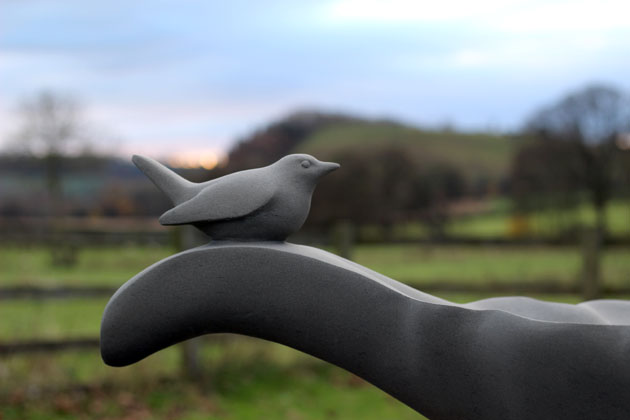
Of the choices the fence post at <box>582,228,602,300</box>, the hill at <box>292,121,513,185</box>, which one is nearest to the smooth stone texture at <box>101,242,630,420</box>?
the fence post at <box>582,228,602,300</box>

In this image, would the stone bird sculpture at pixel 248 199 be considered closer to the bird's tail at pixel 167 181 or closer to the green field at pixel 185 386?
the bird's tail at pixel 167 181

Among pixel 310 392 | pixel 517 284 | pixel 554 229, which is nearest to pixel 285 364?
pixel 310 392

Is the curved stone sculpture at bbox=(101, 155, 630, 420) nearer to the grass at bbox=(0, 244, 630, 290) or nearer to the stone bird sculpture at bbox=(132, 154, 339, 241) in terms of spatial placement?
the stone bird sculpture at bbox=(132, 154, 339, 241)

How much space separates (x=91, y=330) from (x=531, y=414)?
5964 millimetres

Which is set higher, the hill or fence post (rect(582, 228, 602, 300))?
the hill

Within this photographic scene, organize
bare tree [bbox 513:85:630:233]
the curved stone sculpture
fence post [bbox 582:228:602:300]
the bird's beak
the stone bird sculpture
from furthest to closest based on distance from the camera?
bare tree [bbox 513:85:630:233]
fence post [bbox 582:228:602:300]
the bird's beak
the stone bird sculpture
the curved stone sculpture

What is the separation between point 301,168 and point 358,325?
39 centimetres

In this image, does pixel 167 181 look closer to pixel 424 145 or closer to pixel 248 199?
pixel 248 199

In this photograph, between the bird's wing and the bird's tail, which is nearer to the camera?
the bird's wing

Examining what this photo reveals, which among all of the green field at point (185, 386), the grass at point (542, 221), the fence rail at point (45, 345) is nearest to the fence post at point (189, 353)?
the green field at point (185, 386)

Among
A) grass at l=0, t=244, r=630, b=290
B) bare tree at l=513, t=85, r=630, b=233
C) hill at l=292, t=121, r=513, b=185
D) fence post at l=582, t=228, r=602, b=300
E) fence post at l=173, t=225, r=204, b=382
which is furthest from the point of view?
hill at l=292, t=121, r=513, b=185

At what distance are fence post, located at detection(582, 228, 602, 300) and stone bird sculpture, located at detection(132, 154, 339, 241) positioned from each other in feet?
14.3

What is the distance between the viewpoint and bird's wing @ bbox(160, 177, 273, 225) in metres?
1.25

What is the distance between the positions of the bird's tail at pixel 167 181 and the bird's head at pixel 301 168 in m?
0.22
